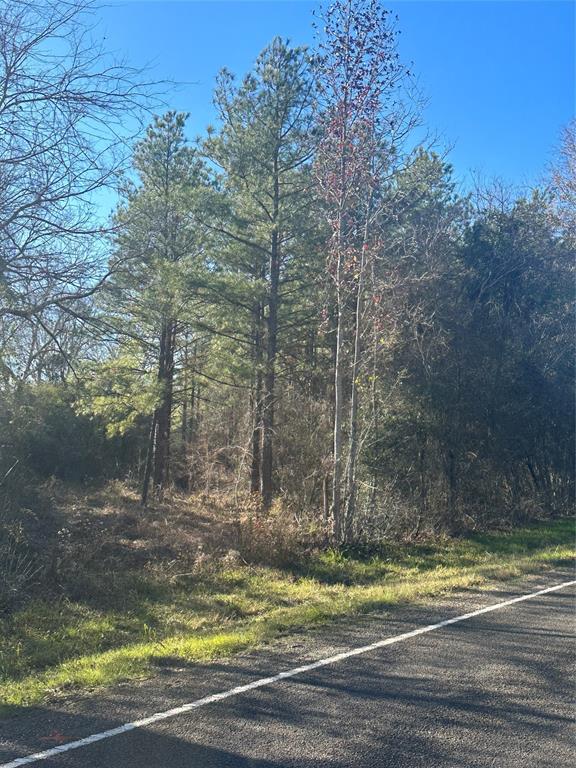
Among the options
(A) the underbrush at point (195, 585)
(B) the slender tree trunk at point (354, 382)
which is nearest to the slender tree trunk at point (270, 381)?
(A) the underbrush at point (195, 585)

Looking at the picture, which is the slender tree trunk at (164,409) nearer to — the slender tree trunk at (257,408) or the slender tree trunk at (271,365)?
the slender tree trunk at (257,408)

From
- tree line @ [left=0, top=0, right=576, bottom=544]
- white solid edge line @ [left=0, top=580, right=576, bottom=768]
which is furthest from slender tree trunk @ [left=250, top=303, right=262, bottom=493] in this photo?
white solid edge line @ [left=0, top=580, right=576, bottom=768]

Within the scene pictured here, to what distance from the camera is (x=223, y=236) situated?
1820 centimetres

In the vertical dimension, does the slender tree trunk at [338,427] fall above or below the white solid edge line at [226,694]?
above

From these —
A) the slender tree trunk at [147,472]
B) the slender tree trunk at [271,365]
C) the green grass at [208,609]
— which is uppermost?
the slender tree trunk at [271,365]

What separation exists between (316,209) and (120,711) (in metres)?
14.1

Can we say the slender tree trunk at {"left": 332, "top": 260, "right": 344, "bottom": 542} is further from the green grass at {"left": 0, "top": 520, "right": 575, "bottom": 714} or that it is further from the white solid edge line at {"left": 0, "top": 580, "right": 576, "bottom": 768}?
the white solid edge line at {"left": 0, "top": 580, "right": 576, "bottom": 768}

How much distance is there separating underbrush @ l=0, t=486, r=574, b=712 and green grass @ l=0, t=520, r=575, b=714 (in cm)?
2

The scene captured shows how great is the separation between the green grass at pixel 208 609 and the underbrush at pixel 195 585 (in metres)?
0.02

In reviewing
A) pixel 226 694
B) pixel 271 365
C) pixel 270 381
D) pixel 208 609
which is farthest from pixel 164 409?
pixel 226 694

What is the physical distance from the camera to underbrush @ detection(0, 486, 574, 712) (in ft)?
Result: 21.8

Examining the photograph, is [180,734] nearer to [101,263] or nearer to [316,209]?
[101,263]

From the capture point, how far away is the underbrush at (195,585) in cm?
Result: 664

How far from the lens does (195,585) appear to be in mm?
10680
